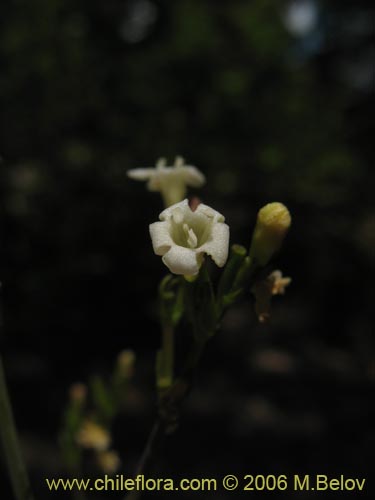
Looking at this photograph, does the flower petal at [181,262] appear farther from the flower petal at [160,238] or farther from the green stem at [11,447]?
the green stem at [11,447]

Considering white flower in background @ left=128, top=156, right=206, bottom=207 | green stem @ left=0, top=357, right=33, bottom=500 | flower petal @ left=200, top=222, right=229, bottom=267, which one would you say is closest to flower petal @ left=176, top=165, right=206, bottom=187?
white flower in background @ left=128, top=156, right=206, bottom=207

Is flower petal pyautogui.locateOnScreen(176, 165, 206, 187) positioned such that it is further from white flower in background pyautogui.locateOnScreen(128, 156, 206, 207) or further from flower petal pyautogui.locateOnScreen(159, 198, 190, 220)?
flower petal pyautogui.locateOnScreen(159, 198, 190, 220)

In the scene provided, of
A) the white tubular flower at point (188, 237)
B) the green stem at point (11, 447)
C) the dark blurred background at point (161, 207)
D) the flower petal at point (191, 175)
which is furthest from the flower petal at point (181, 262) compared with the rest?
the dark blurred background at point (161, 207)

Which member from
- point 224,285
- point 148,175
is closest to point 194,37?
point 148,175

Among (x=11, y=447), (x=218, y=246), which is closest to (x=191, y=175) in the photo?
(x=218, y=246)

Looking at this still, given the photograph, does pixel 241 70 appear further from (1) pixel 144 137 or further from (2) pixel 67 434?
(2) pixel 67 434
